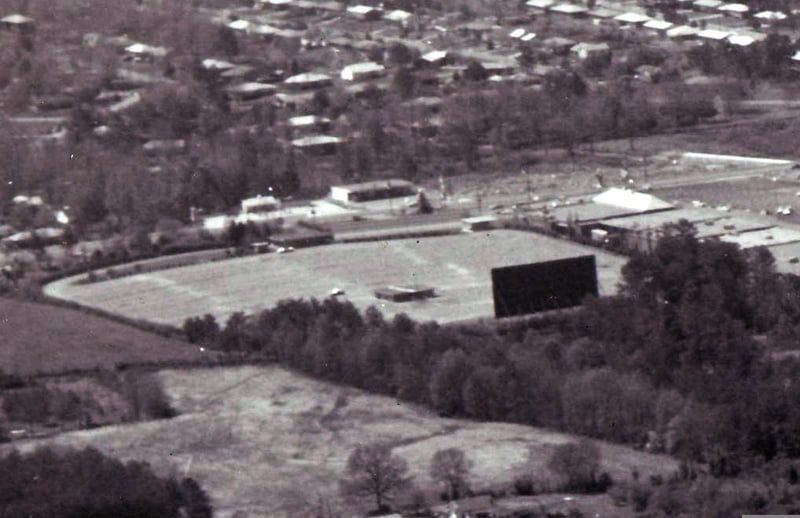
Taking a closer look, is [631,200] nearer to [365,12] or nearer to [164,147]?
[164,147]

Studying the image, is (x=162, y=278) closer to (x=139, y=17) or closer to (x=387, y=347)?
(x=387, y=347)

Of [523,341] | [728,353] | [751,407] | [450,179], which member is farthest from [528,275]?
[450,179]

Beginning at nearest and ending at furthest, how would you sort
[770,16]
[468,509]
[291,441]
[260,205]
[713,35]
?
[468,509] < [291,441] < [260,205] < [713,35] < [770,16]

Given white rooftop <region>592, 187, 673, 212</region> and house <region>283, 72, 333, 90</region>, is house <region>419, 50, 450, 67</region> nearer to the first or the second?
house <region>283, 72, 333, 90</region>

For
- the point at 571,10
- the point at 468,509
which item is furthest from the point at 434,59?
the point at 468,509

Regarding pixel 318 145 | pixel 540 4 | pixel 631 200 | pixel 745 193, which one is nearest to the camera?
pixel 631 200

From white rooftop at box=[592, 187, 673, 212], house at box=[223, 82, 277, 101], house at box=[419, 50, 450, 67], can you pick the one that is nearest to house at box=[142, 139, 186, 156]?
house at box=[223, 82, 277, 101]
